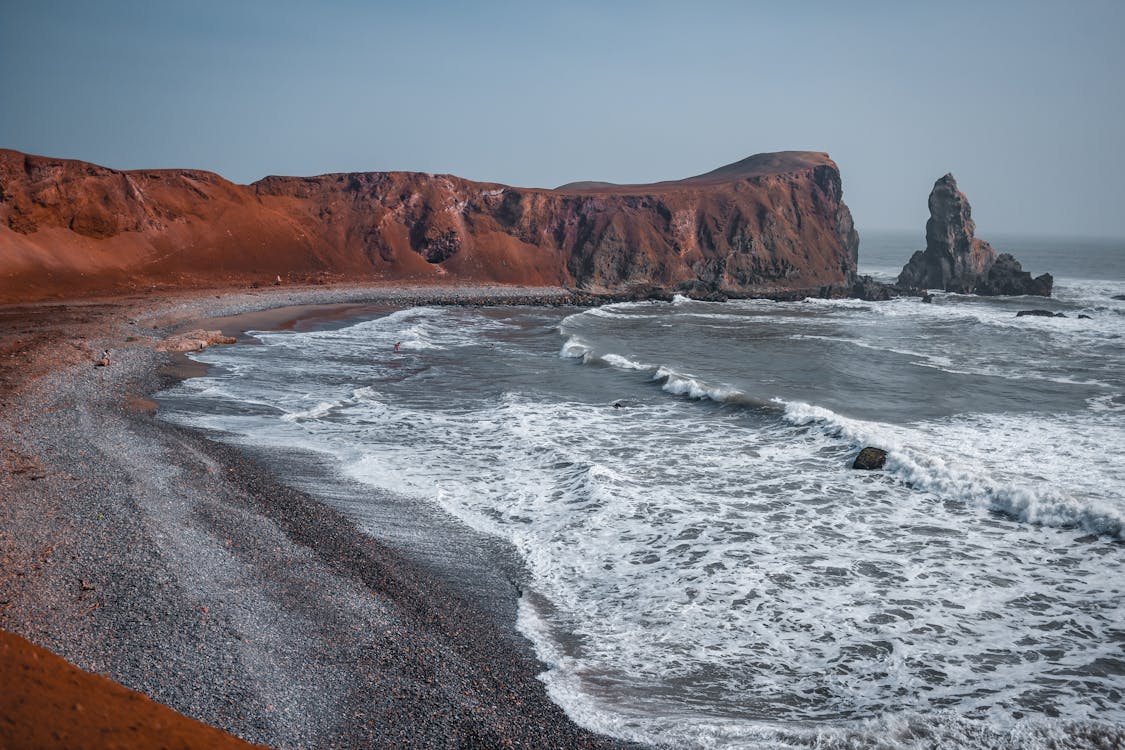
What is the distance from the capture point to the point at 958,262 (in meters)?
61.7

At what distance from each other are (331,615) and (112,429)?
9596mm

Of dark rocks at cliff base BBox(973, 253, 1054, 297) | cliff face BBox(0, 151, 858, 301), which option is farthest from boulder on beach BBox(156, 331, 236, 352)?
dark rocks at cliff base BBox(973, 253, 1054, 297)

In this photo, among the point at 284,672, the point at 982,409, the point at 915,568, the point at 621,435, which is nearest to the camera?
the point at 284,672

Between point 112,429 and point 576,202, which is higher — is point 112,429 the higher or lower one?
the lower one

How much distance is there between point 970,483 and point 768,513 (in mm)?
4328

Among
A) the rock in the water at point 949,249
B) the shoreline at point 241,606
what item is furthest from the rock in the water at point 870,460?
the rock in the water at point 949,249

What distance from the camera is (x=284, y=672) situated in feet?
23.6

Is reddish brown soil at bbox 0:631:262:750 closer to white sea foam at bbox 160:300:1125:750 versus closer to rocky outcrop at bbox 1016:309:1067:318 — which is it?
white sea foam at bbox 160:300:1125:750

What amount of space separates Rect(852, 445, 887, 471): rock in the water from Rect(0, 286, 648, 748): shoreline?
9670 millimetres

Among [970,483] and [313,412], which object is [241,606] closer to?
[313,412]

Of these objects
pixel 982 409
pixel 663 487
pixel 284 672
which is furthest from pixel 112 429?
pixel 982 409

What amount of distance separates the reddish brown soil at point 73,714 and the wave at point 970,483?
1317 centimetres

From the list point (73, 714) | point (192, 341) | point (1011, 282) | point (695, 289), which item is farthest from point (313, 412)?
point (1011, 282)

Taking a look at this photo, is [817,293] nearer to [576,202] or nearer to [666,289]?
[666,289]
